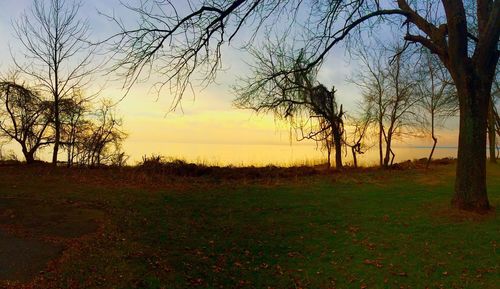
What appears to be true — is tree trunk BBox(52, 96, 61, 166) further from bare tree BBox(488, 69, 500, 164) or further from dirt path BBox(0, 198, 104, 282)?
bare tree BBox(488, 69, 500, 164)

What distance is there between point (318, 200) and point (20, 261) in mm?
9596

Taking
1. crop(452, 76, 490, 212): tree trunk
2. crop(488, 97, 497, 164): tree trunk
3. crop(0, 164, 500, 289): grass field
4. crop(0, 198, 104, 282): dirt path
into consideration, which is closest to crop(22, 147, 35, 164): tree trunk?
crop(0, 164, 500, 289): grass field

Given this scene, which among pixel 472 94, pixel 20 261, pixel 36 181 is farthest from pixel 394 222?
pixel 36 181

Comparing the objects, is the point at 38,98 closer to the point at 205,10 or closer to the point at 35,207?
the point at 35,207

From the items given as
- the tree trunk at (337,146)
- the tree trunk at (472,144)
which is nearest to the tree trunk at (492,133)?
the tree trunk at (337,146)

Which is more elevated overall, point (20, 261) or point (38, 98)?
point (38, 98)

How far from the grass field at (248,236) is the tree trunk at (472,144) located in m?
0.52

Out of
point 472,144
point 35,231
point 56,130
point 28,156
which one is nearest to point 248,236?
point 35,231

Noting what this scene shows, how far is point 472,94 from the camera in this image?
1145 centimetres

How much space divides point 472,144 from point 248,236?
6047 mm

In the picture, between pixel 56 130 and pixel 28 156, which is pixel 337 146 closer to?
pixel 56 130

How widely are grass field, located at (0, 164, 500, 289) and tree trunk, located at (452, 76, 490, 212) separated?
20.4 inches

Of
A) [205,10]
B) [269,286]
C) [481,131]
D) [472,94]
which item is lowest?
[269,286]

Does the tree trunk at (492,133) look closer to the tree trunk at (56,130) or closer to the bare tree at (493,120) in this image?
the bare tree at (493,120)
